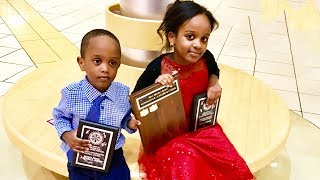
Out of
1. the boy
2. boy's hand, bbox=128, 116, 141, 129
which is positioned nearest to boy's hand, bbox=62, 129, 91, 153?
the boy

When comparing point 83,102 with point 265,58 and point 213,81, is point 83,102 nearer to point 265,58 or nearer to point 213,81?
point 213,81

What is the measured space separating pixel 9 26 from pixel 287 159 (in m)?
2.95

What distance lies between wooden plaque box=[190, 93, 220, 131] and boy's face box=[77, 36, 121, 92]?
1.39 feet

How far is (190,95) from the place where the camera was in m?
1.66

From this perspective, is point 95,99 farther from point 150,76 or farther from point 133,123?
point 150,76

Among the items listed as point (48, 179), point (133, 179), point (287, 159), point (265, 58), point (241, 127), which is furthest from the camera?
point (265, 58)

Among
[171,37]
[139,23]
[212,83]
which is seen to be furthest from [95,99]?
[139,23]

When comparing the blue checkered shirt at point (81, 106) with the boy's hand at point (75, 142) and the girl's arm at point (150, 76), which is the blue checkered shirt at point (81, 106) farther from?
the girl's arm at point (150, 76)

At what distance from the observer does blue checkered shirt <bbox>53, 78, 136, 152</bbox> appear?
1.37 m

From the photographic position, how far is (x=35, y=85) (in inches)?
90.9

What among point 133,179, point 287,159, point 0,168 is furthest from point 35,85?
point 287,159

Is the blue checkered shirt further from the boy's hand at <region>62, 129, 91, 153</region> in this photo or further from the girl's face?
the girl's face

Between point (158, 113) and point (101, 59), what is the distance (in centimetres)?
36

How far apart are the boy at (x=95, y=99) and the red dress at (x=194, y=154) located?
0.16 m
